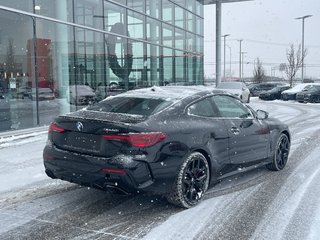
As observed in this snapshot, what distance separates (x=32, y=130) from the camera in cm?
1252

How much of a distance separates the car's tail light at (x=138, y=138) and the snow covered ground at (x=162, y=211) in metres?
0.89

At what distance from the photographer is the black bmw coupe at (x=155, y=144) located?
14.8ft

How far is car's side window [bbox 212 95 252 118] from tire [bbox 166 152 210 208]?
0.96m

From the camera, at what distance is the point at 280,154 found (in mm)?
7043

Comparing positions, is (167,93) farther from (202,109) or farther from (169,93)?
(202,109)

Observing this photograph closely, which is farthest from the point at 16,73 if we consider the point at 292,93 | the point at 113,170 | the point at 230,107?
the point at 292,93

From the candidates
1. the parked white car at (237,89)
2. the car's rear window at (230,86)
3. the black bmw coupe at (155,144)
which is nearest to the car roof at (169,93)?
the black bmw coupe at (155,144)

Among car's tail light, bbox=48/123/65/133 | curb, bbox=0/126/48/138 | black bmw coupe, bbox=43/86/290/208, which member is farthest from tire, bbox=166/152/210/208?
curb, bbox=0/126/48/138

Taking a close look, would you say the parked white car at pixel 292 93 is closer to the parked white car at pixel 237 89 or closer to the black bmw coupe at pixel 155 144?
the parked white car at pixel 237 89

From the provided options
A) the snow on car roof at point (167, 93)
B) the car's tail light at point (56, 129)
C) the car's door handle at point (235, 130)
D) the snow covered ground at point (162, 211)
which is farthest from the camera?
the car's door handle at point (235, 130)

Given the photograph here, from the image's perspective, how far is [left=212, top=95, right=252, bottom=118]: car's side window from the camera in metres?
5.84

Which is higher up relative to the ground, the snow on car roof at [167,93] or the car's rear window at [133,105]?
the snow on car roof at [167,93]

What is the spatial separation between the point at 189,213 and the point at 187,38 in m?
22.9

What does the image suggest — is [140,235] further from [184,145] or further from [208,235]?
[184,145]
